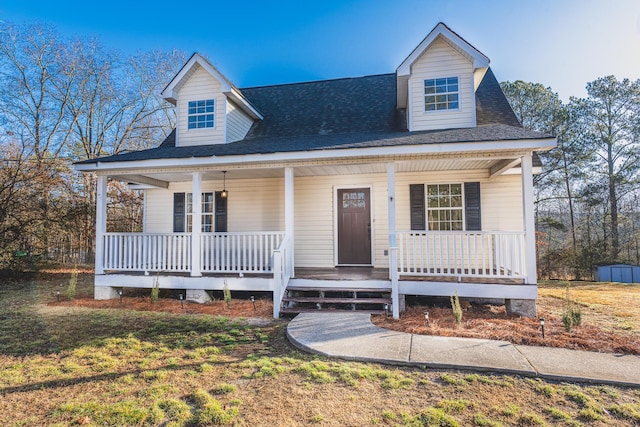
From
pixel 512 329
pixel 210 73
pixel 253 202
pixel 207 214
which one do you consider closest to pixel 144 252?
pixel 207 214

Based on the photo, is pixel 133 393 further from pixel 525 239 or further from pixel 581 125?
pixel 581 125

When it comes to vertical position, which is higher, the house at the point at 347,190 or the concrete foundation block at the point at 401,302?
the house at the point at 347,190

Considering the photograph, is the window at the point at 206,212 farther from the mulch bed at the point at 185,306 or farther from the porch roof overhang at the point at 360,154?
the mulch bed at the point at 185,306

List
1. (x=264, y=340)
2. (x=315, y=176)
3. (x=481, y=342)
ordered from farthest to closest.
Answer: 1. (x=315, y=176)
2. (x=264, y=340)
3. (x=481, y=342)

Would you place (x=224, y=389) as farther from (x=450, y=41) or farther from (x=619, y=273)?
(x=619, y=273)

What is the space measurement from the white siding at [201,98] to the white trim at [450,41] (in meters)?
4.99

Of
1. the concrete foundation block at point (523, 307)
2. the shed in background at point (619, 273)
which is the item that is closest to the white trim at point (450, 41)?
the concrete foundation block at point (523, 307)

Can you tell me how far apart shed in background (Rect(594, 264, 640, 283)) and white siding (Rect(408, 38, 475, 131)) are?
489 inches

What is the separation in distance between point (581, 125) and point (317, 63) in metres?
15.1

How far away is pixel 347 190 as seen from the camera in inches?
356

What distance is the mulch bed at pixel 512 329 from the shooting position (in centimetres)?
435

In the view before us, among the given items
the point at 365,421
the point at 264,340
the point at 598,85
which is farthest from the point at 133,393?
the point at 598,85

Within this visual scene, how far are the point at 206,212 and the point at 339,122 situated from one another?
16.4 feet

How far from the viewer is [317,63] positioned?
18797 millimetres
